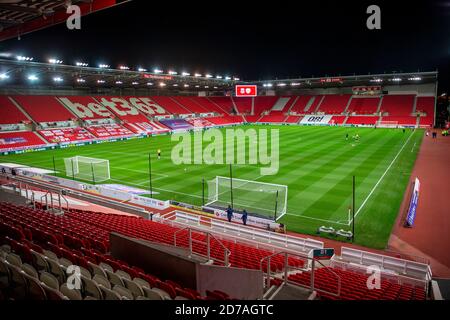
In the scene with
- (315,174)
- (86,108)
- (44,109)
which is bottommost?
(315,174)

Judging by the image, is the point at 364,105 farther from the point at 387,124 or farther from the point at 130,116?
the point at 130,116

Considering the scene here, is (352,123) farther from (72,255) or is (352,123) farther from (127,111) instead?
(72,255)

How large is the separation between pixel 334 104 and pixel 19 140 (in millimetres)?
66815

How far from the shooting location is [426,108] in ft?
218

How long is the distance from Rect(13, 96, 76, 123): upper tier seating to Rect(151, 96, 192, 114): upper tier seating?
22727 mm

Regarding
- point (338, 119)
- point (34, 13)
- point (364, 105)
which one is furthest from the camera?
point (364, 105)

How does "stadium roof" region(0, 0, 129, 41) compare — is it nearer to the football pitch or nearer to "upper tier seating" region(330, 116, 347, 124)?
the football pitch

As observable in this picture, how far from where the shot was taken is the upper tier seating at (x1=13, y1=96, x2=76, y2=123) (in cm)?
5122

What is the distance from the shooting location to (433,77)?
63188 millimetres

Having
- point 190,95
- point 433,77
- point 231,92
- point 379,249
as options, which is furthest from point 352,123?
point 379,249

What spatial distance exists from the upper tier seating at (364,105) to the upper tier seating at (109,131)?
2021 inches

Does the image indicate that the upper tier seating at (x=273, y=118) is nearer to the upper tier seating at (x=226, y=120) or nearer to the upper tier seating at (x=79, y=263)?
the upper tier seating at (x=226, y=120)

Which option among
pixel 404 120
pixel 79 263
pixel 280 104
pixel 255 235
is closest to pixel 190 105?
pixel 280 104
